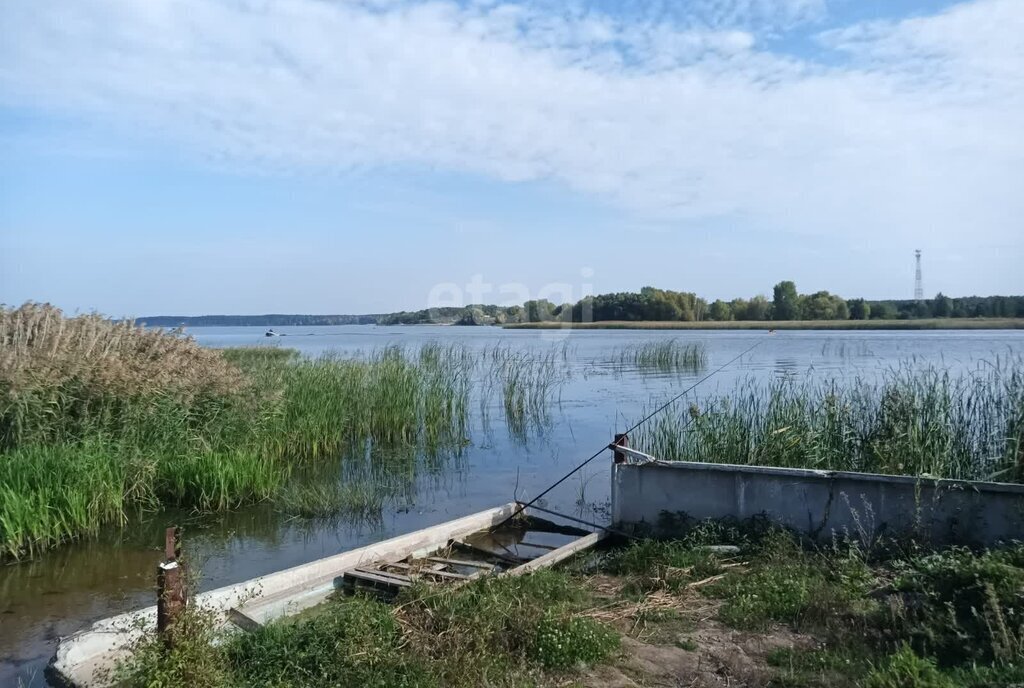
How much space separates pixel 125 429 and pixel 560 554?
5.54 metres

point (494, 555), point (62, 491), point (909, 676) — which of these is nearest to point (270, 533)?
point (62, 491)

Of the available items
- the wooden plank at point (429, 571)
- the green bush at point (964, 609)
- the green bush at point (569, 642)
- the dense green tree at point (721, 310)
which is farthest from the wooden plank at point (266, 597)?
the dense green tree at point (721, 310)

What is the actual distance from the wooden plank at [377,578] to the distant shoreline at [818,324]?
47.9 meters

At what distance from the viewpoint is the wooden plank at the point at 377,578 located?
5.34 m

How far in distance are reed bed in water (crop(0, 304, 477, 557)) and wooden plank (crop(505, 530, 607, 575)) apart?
450cm

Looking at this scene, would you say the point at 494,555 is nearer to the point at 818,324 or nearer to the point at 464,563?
the point at 464,563

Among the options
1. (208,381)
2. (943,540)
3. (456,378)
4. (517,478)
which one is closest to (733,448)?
(943,540)

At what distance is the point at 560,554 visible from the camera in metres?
6.38

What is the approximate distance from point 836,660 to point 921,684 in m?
0.77

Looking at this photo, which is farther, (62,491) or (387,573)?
(62,491)

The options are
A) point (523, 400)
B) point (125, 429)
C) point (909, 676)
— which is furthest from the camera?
point (523, 400)

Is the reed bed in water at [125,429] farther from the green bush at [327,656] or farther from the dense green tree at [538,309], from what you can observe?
the dense green tree at [538,309]

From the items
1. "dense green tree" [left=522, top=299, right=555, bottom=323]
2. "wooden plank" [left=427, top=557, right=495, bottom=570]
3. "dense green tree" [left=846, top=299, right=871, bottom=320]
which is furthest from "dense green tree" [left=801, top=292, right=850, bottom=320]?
"wooden plank" [left=427, top=557, right=495, bottom=570]

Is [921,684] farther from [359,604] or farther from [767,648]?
[359,604]
